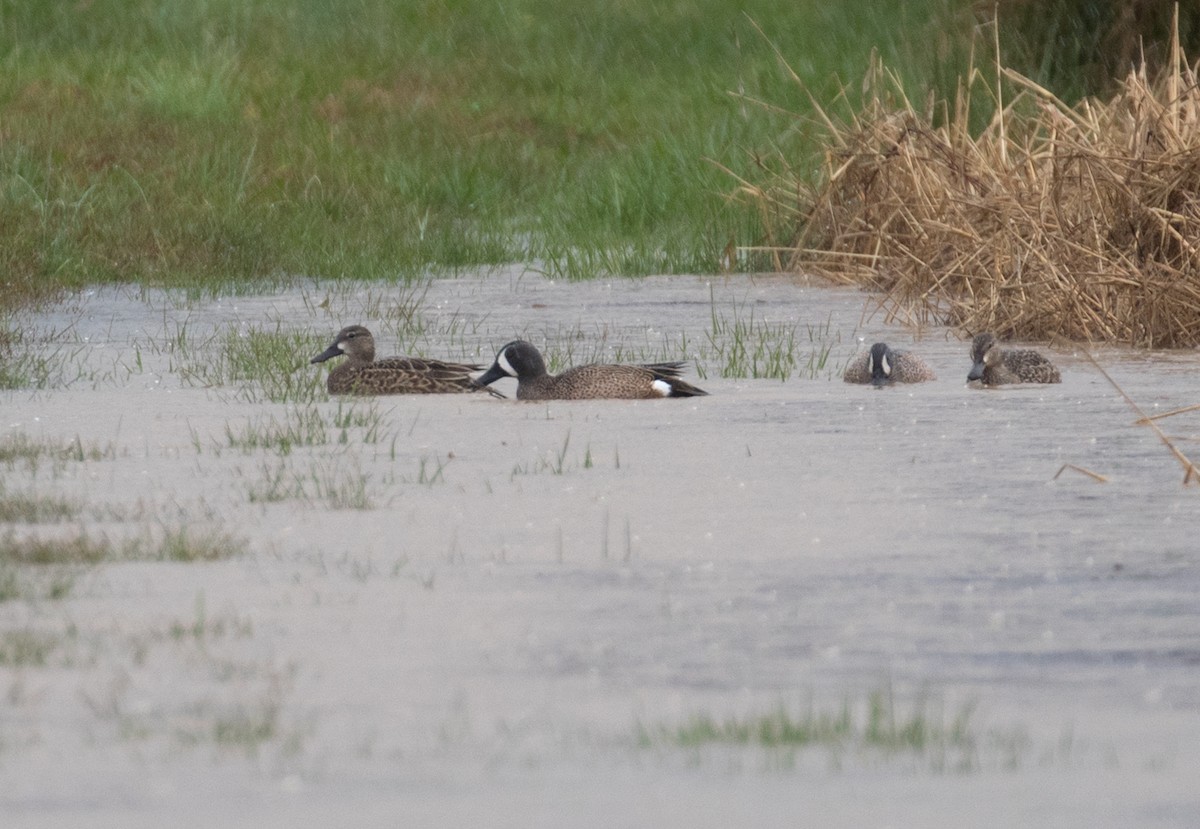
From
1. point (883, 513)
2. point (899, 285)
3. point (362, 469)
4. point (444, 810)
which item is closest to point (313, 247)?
point (899, 285)

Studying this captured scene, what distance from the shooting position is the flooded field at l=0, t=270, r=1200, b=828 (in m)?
4.14

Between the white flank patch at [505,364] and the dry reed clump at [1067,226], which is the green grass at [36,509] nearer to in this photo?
the white flank patch at [505,364]

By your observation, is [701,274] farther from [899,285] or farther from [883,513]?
[883,513]

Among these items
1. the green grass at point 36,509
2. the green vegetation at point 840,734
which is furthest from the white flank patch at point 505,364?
the green vegetation at point 840,734

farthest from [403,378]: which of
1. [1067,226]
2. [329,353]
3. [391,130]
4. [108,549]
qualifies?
[391,130]

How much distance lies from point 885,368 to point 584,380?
1.32m

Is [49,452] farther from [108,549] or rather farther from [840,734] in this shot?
[840,734]

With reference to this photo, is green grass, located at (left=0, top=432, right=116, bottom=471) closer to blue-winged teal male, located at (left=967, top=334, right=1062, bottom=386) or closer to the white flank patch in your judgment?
the white flank patch

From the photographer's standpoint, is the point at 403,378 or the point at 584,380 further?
the point at 403,378

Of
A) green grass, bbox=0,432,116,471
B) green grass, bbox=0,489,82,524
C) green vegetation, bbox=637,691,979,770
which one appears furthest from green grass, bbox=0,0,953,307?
green vegetation, bbox=637,691,979,770

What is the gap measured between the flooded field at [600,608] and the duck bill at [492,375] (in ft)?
0.42

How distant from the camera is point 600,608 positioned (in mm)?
5582

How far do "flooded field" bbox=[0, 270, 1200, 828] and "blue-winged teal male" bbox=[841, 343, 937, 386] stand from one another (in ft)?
0.77

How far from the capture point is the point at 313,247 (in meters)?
17.2
